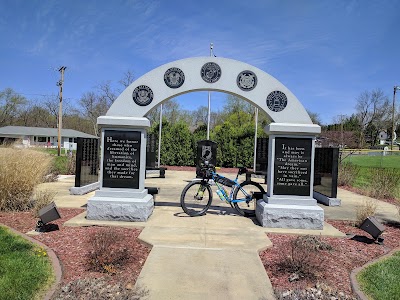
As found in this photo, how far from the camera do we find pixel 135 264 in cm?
460

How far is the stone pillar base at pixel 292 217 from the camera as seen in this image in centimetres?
687

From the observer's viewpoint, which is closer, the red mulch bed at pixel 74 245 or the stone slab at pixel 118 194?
the red mulch bed at pixel 74 245

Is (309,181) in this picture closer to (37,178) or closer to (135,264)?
(135,264)

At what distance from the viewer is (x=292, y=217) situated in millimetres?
6902

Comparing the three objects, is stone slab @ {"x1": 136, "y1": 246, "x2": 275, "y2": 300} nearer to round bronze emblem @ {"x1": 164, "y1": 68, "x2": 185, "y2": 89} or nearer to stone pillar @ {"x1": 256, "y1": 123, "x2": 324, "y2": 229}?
stone pillar @ {"x1": 256, "y1": 123, "x2": 324, "y2": 229}

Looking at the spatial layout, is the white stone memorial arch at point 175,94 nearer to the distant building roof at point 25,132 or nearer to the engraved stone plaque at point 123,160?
the engraved stone plaque at point 123,160

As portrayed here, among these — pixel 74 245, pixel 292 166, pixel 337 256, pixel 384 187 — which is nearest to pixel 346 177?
pixel 384 187

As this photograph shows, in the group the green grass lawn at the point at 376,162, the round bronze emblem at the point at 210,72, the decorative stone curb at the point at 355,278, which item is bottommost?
the decorative stone curb at the point at 355,278

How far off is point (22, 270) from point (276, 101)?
5.53 metres

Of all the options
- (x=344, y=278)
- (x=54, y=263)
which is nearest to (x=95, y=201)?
(x=54, y=263)

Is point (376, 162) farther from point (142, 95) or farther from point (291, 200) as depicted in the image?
point (142, 95)

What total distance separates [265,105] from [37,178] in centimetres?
552

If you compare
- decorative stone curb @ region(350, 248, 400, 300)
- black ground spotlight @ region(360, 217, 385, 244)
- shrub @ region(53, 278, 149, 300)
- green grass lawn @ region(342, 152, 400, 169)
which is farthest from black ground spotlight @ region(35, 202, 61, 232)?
green grass lawn @ region(342, 152, 400, 169)

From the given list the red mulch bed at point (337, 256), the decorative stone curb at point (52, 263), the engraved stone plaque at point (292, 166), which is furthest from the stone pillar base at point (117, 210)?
the engraved stone plaque at point (292, 166)
